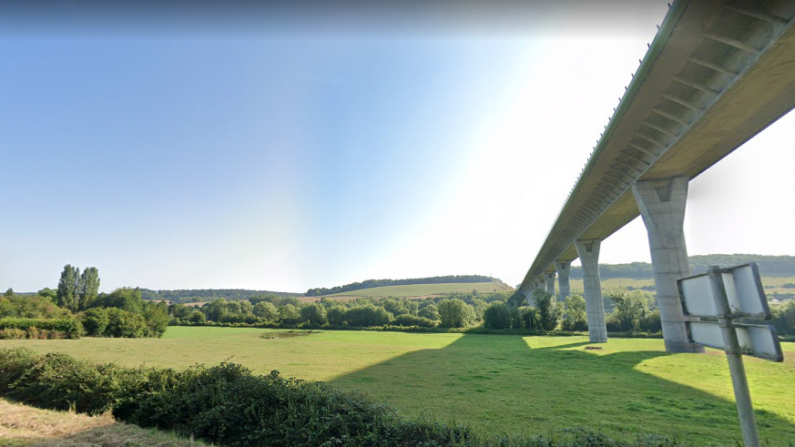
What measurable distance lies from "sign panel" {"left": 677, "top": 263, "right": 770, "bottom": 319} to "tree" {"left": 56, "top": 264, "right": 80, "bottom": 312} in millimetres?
135475

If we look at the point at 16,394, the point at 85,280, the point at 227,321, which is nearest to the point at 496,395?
the point at 16,394

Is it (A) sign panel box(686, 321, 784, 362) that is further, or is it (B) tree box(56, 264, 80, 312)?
(B) tree box(56, 264, 80, 312)

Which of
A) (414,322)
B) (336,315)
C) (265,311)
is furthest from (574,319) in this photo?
(265,311)

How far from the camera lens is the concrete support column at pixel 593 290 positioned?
43.0 metres

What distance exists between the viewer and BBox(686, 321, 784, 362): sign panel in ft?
10.5

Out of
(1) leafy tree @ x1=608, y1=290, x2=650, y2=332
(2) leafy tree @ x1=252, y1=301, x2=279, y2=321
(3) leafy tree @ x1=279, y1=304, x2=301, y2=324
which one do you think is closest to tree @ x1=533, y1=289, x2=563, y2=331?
(1) leafy tree @ x1=608, y1=290, x2=650, y2=332

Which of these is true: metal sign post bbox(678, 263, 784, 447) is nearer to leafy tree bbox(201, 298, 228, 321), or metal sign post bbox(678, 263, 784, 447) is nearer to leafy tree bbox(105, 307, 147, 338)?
leafy tree bbox(105, 307, 147, 338)

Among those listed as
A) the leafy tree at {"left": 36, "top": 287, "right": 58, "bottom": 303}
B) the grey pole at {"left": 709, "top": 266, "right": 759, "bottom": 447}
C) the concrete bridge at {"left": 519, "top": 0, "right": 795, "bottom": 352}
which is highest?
the concrete bridge at {"left": 519, "top": 0, "right": 795, "bottom": 352}

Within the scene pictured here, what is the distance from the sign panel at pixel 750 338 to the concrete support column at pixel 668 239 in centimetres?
2717

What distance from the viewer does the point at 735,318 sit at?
377 centimetres

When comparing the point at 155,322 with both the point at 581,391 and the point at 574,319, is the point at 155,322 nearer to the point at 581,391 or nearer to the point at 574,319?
the point at 581,391

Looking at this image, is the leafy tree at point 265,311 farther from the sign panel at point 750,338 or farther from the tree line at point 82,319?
the sign panel at point 750,338

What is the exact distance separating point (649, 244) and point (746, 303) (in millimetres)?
29045

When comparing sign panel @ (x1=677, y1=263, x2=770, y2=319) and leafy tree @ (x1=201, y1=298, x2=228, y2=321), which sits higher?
sign panel @ (x1=677, y1=263, x2=770, y2=319)
